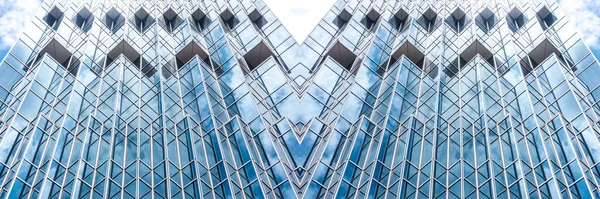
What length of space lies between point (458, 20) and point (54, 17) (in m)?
34.7

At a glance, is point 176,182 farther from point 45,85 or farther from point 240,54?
point 240,54

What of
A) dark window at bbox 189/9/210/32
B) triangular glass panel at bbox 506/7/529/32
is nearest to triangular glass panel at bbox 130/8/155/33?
dark window at bbox 189/9/210/32

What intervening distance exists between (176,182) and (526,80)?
2435cm

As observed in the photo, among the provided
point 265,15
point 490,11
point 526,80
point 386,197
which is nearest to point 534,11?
point 490,11

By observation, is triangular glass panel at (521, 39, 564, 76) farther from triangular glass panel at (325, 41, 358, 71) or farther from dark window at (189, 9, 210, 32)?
dark window at (189, 9, 210, 32)

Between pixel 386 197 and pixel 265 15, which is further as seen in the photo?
pixel 265 15

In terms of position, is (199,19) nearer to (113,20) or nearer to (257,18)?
(257,18)

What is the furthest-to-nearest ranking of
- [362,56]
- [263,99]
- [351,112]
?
[362,56]
[263,99]
[351,112]

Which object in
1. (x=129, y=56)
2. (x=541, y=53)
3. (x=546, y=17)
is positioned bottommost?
(x=541, y=53)

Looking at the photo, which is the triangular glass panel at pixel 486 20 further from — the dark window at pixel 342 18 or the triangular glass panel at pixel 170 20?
the triangular glass panel at pixel 170 20

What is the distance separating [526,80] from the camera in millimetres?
51000

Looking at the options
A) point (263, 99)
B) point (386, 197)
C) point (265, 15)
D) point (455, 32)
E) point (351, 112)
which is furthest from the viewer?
point (265, 15)

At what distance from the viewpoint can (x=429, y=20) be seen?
68.1 m

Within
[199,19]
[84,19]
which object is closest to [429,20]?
[199,19]
